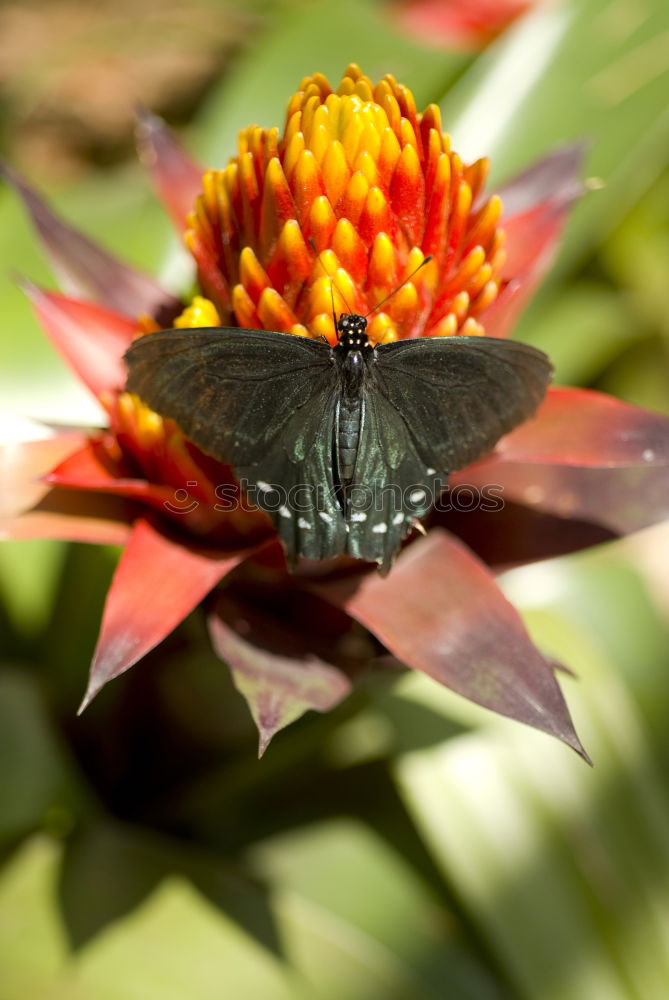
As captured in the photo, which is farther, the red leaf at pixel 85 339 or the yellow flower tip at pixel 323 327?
the red leaf at pixel 85 339

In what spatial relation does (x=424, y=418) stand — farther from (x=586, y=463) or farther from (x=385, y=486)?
(x=586, y=463)

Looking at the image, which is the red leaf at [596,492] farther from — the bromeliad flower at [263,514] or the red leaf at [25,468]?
the red leaf at [25,468]

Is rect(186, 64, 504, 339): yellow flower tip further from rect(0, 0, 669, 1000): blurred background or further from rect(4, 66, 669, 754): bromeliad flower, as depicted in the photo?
rect(0, 0, 669, 1000): blurred background

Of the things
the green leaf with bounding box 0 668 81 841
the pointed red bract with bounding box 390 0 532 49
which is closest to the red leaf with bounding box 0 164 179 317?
the green leaf with bounding box 0 668 81 841

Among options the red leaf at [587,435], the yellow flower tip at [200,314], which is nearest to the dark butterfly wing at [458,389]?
the red leaf at [587,435]

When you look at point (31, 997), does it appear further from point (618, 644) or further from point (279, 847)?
point (618, 644)
